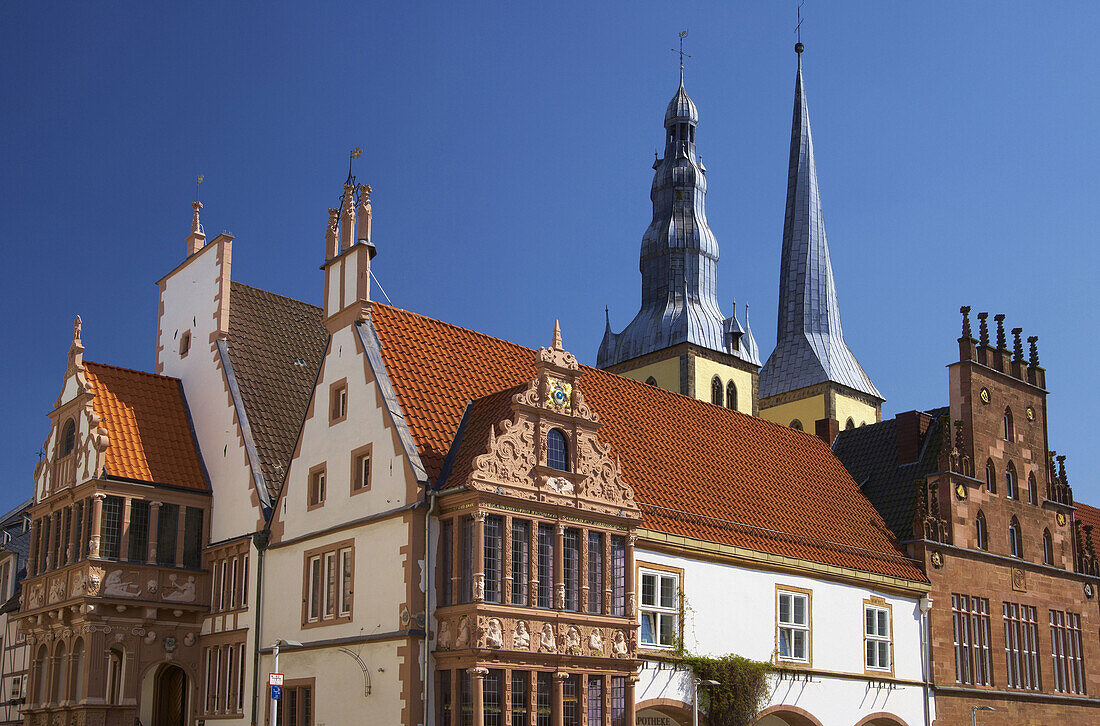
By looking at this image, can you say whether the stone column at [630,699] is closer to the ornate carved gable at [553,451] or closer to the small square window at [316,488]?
the ornate carved gable at [553,451]

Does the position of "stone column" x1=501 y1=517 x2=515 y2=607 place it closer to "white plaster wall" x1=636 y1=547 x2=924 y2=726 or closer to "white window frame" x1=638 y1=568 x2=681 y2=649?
"white window frame" x1=638 y1=568 x2=681 y2=649

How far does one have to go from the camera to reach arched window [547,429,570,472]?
2839cm

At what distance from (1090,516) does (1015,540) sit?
463 inches

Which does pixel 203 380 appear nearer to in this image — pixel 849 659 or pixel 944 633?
pixel 849 659

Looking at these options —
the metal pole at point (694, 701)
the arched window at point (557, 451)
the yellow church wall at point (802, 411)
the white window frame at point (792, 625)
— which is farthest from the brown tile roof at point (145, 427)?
the yellow church wall at point (802, 411)

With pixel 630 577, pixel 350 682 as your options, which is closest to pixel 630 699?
pixel 630 577

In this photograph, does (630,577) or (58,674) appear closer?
(630,577)

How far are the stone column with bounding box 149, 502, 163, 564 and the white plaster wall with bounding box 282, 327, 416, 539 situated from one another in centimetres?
482

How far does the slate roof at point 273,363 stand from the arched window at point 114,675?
5.97m

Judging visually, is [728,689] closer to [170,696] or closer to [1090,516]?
[170,696]

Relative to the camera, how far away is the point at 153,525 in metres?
35.1

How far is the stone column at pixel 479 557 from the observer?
26141mm

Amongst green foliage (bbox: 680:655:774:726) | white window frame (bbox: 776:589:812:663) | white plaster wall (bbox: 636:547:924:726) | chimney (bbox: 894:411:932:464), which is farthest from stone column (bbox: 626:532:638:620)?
chimney (bbox: 894:411:932:464)

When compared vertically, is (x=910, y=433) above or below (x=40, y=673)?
above
